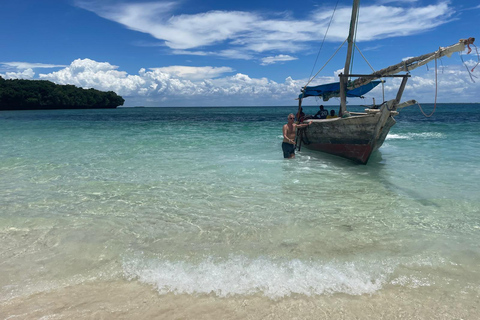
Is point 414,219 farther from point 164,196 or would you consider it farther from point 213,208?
point 164,196

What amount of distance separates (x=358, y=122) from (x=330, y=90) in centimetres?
393

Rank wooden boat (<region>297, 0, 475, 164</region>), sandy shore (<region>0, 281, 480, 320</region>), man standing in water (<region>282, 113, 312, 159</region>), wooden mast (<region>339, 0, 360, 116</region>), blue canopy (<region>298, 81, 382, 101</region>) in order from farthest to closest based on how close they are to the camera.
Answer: blue canopy (<region>298, 81, 382, 101</region>), wooden mast (<region>339, 0, 360, 116</region>), man standing in water (<region>282, 113, 312, 159</region>), wooden boat (<region>297, 0, 475, 164</region>), sandy shore (<region>0, 281, 480, 320</region>)

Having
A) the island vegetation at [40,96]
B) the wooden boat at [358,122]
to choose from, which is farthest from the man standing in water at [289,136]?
the island vegetation at [40,96]

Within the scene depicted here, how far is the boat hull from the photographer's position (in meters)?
10.1

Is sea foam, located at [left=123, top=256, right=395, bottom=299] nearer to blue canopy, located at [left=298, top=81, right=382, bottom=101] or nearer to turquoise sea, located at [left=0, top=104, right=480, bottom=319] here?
turquoise sea, located at [left=0, top=104, right=480, bottom=319]

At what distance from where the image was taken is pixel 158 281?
3557 millimetres

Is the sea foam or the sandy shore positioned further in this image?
the sea foam

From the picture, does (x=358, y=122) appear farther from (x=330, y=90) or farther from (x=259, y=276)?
(x=259, y=276)

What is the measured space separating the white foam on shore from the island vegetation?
342 feet

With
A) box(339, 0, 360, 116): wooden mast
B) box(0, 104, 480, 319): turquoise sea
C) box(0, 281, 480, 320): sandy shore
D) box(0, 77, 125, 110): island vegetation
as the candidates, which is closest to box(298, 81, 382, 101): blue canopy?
box(339, 0, 360, 116): wooden mast

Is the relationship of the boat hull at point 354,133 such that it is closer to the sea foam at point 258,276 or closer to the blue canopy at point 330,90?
the blue canopy at point 330,90

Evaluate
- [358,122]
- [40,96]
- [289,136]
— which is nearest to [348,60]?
[358,122]

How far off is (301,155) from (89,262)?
10005 millimetres

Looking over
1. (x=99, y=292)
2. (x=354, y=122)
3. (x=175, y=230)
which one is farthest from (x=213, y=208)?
(x=354, y=122)
